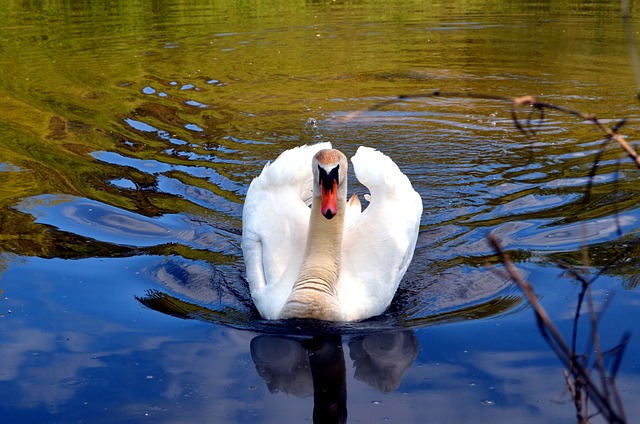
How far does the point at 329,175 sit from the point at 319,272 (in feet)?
2.19

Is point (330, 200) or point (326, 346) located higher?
point (330, 200)

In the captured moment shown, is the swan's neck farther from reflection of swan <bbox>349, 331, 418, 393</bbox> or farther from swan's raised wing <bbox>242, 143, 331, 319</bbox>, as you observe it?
reflection of swan <bbox>349, 331, 418, 393</bbox>

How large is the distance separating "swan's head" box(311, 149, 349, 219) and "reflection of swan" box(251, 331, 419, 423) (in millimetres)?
836

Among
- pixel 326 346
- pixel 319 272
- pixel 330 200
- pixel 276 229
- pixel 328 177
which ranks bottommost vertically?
pixel 326 346

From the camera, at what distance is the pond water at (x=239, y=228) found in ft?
16.2

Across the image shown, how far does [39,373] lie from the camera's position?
514cm

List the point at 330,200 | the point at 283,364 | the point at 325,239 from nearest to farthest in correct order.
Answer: the point at 283,364 → the point at 330,200 → the point at 325,239

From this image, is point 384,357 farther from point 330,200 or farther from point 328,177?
point 328,177

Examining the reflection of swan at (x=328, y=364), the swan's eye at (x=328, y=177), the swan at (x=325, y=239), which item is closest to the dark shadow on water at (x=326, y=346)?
the reflection of swan at (x=328, y=364)

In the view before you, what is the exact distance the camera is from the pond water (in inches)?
194

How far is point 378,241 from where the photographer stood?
632 cm

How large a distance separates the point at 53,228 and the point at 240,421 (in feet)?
12.1

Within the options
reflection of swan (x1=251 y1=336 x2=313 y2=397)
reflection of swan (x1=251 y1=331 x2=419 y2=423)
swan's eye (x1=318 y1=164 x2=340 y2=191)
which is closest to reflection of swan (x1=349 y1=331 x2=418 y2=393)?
reflection of swan (x1=251 y1=331 x2=419 y2=423)

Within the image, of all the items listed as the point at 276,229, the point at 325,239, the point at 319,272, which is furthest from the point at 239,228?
the point at 319,272
